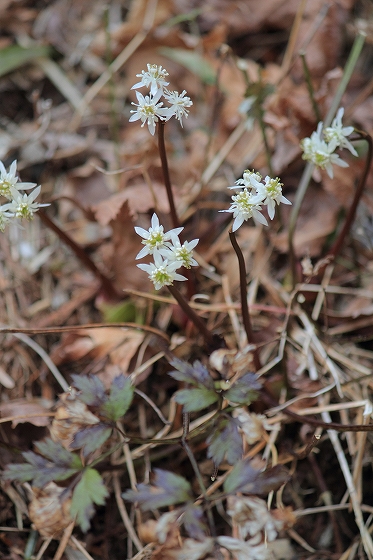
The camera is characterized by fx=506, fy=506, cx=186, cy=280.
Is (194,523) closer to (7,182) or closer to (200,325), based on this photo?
(200,325)

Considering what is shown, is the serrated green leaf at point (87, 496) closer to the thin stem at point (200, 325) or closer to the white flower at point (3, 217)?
the thin stem at point (200, 325)

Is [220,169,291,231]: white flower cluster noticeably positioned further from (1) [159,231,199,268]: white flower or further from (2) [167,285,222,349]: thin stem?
(2) [167,285,222,349]: thin stem

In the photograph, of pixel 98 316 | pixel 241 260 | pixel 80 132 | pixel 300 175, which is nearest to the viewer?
pixel 241 260

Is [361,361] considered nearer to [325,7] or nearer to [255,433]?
[255,433]

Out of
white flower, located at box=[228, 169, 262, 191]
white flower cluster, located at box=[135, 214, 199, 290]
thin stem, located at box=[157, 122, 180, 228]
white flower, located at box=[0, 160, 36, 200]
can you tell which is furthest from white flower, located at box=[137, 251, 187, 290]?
white flower, located at box=[0, 160, 36, 200]

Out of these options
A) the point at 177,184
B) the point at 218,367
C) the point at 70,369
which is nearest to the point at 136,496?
the point at 218,367

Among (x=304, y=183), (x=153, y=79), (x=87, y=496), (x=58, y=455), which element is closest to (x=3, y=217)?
(x=153, y=79)
